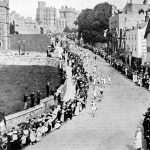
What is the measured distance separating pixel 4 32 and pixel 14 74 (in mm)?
21125

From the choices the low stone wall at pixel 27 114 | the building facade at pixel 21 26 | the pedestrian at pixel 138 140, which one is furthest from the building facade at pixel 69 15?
the pedestrian at pixel 138 140

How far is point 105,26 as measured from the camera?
8294 cm

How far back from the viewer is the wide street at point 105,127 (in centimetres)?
1689

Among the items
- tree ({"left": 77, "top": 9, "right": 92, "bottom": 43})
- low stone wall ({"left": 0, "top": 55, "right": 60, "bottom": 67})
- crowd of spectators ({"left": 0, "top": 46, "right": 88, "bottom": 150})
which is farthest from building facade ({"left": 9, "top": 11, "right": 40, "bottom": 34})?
crowd of spectators ({"left": 0, "top": 46, "right": 88, "bottom": 150})

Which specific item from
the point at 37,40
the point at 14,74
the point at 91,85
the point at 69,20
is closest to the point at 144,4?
the point at 37,40

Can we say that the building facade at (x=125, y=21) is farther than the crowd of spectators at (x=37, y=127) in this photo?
Yes

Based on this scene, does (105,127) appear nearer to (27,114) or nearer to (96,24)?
(27,114)

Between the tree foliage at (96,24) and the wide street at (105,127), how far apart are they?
169 feet

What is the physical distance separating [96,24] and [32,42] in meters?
17.0

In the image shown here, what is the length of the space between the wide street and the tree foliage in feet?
169

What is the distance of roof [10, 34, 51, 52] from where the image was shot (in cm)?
7362

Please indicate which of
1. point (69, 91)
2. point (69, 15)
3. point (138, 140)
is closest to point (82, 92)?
point (69, 91)

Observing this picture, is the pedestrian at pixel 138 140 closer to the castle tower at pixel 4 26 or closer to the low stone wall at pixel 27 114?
the low stone wall at pixel 27 114

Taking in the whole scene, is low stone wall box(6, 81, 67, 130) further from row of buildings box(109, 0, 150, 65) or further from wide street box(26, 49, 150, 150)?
row of buildings box(109, 0, 150, 65)
